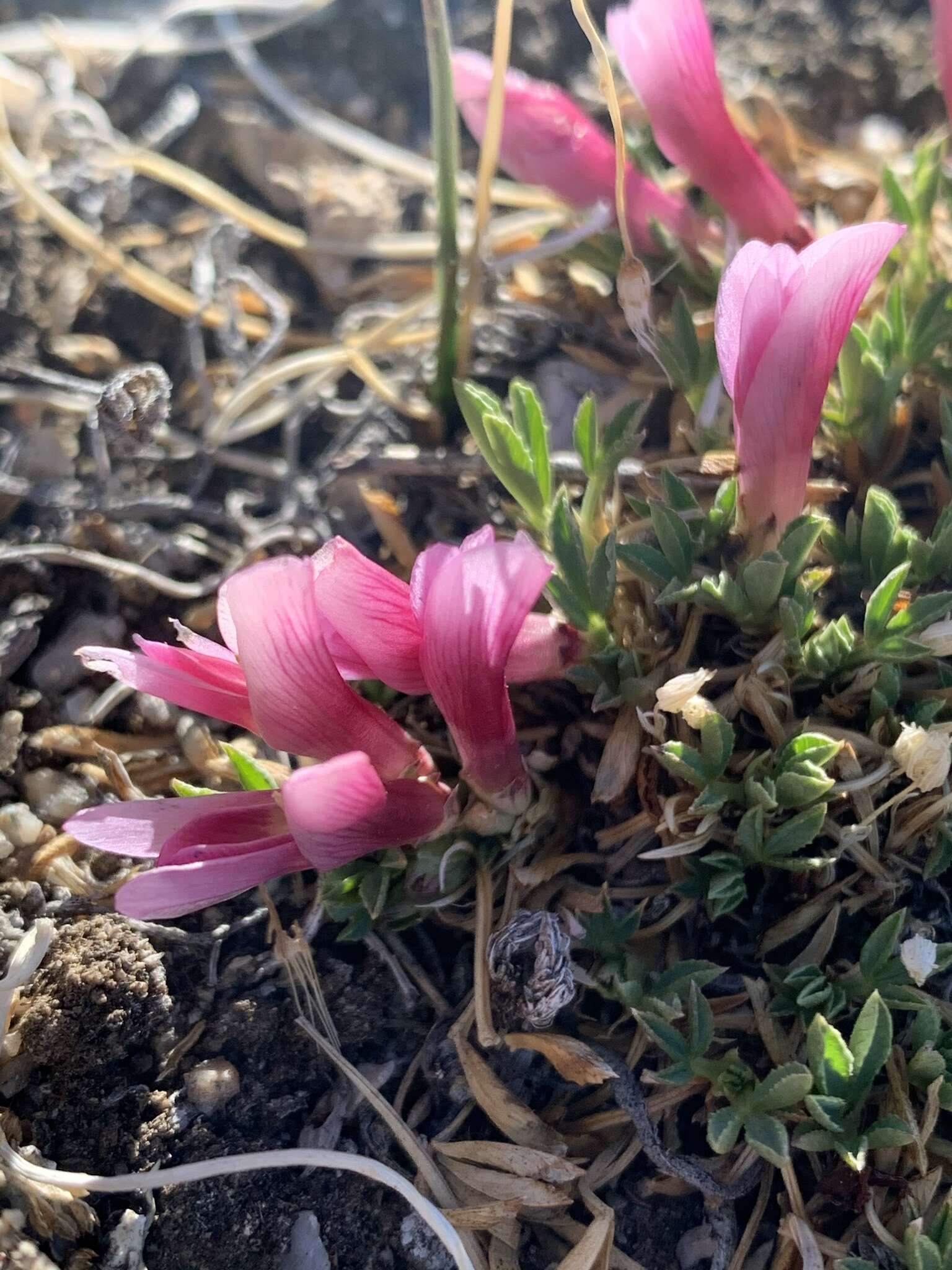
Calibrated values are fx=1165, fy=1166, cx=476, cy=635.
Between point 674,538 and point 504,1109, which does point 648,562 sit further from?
point 504,1109

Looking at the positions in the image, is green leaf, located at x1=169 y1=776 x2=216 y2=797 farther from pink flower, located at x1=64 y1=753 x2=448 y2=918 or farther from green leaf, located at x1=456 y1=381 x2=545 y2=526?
green leaf, located at x1=456 y1=381 x2=545 y2=526

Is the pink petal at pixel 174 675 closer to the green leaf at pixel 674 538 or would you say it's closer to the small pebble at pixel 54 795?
the small pebble at pixel 54 795

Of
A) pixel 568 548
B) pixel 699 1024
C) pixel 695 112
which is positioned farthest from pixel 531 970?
pixel 695 112

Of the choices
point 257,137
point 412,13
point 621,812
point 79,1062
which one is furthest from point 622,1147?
point 412,13

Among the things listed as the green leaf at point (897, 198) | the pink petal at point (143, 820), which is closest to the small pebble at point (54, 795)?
the pink petal at point (143, 820)

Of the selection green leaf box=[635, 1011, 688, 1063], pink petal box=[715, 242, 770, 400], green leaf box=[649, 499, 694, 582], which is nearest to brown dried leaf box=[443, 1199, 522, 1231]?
green leaf box=[635, 1011, 688, 1063]

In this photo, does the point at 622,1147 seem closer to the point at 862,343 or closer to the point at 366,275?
the point at 862,343
